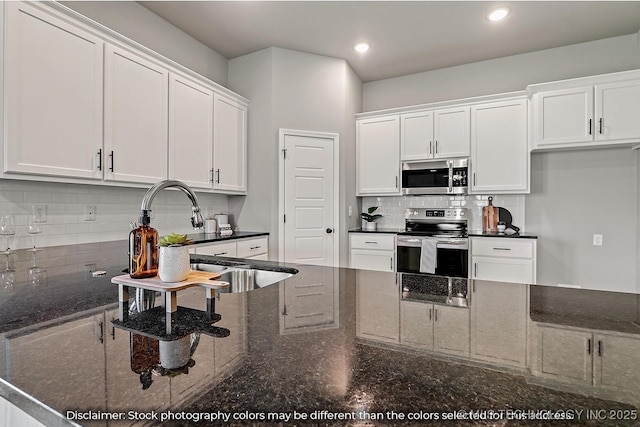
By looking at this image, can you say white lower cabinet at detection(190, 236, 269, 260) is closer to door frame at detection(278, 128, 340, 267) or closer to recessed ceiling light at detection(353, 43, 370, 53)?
door frame at detection(278, 128, 340, 267)

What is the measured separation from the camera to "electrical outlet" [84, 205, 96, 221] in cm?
242

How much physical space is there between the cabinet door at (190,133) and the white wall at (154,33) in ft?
1.67

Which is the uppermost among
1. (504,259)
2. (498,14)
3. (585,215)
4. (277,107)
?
(498,14)

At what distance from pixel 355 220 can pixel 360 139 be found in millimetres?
1098

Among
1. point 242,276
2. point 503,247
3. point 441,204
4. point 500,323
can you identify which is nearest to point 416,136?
point 441,204

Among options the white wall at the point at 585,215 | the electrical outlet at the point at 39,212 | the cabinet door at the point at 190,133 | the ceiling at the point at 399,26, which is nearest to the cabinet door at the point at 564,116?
the white wall at the point at 585,215

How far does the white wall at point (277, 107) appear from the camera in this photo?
3727 mm

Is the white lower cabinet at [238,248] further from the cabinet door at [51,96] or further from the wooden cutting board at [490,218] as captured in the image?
the wooden cutting board at [490,218]

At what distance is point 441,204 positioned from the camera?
164 inches

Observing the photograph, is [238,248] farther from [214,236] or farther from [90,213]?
[90,213]

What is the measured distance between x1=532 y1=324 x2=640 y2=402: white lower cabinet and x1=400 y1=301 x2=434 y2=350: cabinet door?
184 millimetres

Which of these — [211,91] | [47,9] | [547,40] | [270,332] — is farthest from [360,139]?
[270,332]

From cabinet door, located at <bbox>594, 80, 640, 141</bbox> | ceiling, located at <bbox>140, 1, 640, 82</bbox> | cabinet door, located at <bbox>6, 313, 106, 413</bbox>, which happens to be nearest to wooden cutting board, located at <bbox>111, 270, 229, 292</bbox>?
cabinet door, located at <bbox>6, 313, 106, 413</bbox>

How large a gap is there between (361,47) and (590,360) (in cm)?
382
